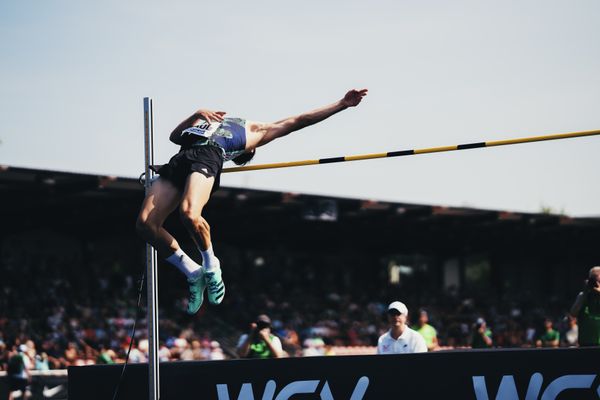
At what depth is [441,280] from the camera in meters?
36.7

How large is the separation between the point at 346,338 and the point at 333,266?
8786 mm

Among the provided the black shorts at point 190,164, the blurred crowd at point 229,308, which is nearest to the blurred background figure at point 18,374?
the blurred crowd at point 229,308

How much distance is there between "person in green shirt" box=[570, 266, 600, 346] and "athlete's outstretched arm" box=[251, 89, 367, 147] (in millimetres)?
2608

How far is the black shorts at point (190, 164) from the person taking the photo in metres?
7.20

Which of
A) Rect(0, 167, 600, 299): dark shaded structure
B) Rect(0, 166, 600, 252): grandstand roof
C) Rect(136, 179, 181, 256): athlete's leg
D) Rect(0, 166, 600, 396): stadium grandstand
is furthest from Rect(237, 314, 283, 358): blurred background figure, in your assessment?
Rect(0, 167, 600, 299): dark shaded structure

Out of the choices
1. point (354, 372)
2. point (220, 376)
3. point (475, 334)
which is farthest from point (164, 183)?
point (475, 334)

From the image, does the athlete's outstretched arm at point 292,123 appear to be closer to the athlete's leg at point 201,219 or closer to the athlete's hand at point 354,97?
the athlete's hand at point 354,97

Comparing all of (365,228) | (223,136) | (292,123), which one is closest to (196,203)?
(223,136)

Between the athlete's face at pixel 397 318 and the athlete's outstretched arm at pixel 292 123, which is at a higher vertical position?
the athlete's outstretched arm at pixel 292 123

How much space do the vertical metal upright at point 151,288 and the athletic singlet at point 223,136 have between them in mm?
337

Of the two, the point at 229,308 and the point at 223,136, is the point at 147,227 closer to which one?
the point at 223,136

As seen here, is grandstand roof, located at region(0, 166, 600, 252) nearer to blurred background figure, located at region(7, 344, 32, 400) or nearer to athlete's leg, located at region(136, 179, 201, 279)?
blurred background figure, located at region(7, 344, 32, 400)

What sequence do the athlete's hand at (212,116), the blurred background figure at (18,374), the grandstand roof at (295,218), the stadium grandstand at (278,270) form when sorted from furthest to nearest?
the grandstand roof at (295,218) < the stadium grandstand at (278,270) < the blurred background figure at (18,374) < the athlete's hand at (212,116)

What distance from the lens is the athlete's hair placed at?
7747 mm
